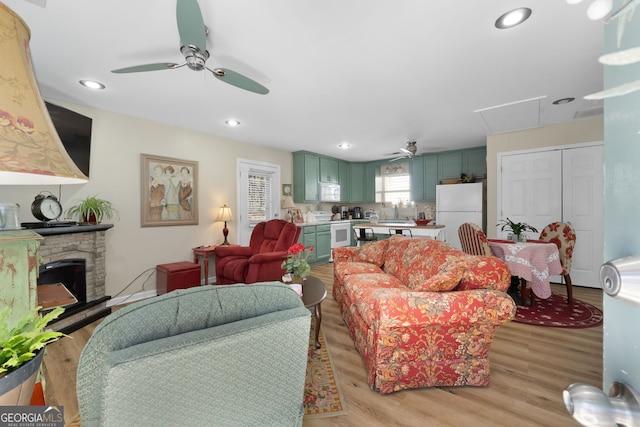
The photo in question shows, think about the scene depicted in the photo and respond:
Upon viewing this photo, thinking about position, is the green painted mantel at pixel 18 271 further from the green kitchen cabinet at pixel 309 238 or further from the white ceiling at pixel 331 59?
the green kitchen cabinet at pixel 309 238

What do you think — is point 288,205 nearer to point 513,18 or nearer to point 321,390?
point 321,390

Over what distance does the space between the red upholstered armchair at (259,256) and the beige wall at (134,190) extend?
0.75 metres

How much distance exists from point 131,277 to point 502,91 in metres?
4.89

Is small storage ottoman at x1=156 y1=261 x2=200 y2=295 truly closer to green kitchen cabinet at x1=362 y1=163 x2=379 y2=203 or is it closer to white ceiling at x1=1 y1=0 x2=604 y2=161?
white ceiling at x1=1 y1=0 x2=604 y2=161

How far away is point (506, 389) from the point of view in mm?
1750

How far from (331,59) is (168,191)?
2.92 meters

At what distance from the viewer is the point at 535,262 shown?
9.48 feet

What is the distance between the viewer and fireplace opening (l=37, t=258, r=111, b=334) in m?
2.71

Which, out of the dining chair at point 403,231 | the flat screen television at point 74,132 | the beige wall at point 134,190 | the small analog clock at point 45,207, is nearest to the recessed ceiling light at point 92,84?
the flat screen television at point 74,132

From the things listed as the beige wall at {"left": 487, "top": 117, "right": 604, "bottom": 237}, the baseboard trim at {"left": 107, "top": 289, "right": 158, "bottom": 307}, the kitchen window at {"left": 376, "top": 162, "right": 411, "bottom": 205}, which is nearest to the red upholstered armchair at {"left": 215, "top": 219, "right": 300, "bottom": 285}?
the baseboard trim at {"left": 107, "top": 289, "right": 158, "bottom": 307}

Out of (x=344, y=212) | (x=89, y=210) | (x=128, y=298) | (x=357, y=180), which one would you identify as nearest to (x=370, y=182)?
(x=357, y=180)

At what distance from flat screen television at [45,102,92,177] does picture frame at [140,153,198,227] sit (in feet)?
1.95

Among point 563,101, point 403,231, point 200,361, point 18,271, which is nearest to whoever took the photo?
point 200,361

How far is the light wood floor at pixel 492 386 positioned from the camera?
1.52 m
